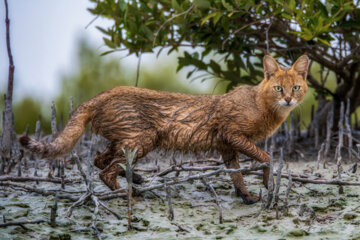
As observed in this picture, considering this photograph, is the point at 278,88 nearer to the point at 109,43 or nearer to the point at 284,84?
the point at 284,84

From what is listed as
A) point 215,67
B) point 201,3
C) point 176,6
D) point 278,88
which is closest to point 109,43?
point 176,6

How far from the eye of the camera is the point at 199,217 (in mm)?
3500

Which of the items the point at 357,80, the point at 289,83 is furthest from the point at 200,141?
the point at 357,80

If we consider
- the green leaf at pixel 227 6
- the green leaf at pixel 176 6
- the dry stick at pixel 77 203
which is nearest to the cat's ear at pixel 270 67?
the green leaf at pixel 227 6

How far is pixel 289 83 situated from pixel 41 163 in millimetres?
3057

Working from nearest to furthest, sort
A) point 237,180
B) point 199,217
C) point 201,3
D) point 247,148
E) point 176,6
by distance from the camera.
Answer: point 199,217 < point 247,148 < point 237,180 < point 201,3 < point 176,6

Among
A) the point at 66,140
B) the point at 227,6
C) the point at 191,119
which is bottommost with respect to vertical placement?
the point at 66,140

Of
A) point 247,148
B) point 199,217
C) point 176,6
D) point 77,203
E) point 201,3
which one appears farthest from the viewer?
point 176,6

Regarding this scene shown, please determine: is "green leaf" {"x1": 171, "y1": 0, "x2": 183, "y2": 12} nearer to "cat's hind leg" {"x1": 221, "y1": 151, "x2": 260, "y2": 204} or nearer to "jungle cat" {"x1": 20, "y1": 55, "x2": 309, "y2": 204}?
"jungle cat" {"x1": 20, "y1": 55, "x2": 309, "y2": 204}

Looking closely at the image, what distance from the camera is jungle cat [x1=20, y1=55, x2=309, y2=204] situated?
12.8 ft

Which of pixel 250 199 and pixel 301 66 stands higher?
pixel 301 66

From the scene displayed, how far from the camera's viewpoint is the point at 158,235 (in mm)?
3119

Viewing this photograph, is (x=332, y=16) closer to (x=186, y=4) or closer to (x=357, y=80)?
(x=186, y=4)

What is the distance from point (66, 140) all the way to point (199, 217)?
4.23 ft
